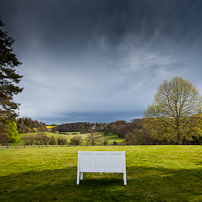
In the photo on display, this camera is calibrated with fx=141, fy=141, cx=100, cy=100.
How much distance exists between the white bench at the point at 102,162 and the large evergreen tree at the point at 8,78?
51.2 feet

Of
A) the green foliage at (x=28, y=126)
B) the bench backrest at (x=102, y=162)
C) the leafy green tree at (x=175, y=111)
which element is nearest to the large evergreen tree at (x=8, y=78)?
the bench backrest at (x=102, y=162)

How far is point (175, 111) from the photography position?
25.8 meters

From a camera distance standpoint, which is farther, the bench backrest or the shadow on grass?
the bench backrest

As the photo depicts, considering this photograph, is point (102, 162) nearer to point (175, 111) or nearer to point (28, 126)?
point (175, 111)

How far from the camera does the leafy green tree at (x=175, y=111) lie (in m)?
24.6

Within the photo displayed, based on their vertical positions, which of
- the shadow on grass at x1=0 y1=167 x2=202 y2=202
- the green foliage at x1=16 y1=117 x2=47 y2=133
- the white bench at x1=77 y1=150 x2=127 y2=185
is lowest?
the shadow on grass at x1=0 y1=167 x2=202 y2=202

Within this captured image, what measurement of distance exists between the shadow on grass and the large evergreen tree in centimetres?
1317

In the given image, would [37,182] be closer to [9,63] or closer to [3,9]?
[9,63]

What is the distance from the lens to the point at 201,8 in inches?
659

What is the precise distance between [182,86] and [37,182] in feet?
88.2

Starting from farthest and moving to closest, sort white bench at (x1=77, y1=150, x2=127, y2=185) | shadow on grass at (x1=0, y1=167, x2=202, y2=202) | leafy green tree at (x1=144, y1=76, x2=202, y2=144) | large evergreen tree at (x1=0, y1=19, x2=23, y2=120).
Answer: leafy green tree at (x1=144, y1=76, x2=202, y2=144)
large evergreen tree at (x1=0, y1=19, x2=23, y2=120)
white bench at (x1=77, y1=150, x2=127, y2=185)
shadow on grass at (x1=0, y1=167, x2=202, y2=202)

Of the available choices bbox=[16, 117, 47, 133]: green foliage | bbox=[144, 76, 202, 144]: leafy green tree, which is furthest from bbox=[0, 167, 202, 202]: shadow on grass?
bbox=[16, 117, 47, 133]: green foliage

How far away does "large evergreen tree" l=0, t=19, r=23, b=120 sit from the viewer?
647 inches

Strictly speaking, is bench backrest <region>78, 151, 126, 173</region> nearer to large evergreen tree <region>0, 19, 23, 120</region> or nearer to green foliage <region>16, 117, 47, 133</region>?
large evergreen tree <region>0, 19, 23, 120</region>
